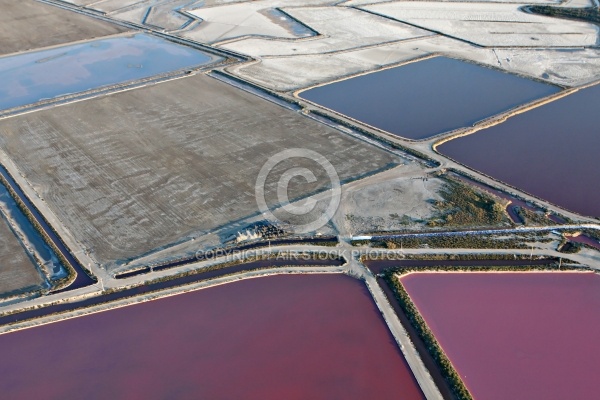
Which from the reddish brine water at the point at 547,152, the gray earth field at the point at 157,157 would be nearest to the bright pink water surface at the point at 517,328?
the reddish brine water at the point at 547,152

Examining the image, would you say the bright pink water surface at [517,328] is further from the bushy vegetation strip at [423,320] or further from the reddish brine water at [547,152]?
the reddish brine water at [547,152]

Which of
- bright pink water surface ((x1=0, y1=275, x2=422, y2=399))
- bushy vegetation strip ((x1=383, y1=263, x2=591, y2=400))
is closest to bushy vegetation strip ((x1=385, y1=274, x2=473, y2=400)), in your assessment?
bushy vegetation strip ((x1=383, y1=263, x2=591, y2=400))

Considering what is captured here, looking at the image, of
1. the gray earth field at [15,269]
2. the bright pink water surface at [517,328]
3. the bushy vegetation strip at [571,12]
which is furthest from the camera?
the bushy vegetation strip at [571,12]

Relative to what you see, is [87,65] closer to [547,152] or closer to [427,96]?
[427,96]

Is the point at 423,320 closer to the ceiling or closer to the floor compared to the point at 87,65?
closer to the floor

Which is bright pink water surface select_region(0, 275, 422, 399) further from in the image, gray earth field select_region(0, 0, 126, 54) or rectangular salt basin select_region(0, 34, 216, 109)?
gray earth field select_region(0, 0, 126, 54)

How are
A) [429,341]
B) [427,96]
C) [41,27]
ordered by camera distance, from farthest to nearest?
[41,27], [427,96], [429,341]

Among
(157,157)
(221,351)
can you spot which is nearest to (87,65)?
(157,157)
